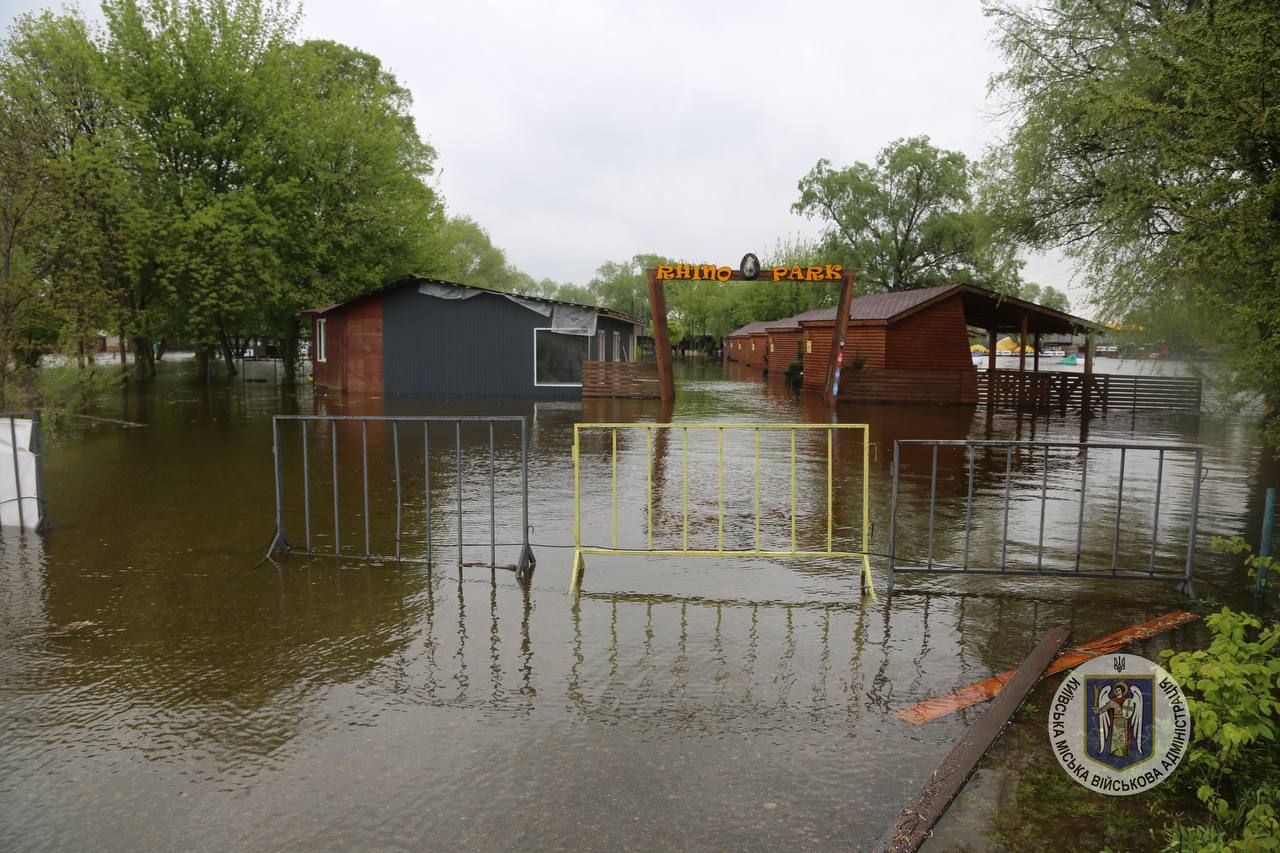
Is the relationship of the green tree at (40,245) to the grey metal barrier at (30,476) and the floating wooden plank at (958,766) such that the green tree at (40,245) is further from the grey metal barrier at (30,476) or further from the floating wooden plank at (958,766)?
the floating wooden plank at (958,766)

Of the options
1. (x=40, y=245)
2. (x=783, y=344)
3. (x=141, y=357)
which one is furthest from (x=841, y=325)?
(x=141, y=357)

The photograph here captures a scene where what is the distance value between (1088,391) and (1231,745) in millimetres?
23666

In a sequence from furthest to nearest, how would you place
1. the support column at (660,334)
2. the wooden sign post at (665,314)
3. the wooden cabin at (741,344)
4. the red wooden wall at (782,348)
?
the wooden cabin at (741,344) → the red wooden wall at (782,348) → the support column at (660,334) → the wooden sign post at (665,314)

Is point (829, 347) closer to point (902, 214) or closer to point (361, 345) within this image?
point (361, 345)

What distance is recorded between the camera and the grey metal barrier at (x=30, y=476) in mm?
7805

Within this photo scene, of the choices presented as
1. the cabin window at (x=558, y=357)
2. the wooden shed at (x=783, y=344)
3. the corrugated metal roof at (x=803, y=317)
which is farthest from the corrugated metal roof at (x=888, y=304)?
the cabin window at (x=558, y=357)

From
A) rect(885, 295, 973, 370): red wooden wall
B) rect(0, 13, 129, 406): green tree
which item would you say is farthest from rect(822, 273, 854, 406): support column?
rect(0, 13, 129, 406): green tree

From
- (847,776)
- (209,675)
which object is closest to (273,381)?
(209,675)

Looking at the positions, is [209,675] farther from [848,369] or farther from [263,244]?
[263,244]

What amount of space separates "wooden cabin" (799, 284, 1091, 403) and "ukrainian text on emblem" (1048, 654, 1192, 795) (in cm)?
2143

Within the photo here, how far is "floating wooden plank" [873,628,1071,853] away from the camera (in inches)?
124

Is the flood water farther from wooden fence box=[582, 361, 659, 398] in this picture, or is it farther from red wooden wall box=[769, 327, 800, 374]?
red wooden wall box=[769, 327, 800, 374]

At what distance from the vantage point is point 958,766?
12.0 feet

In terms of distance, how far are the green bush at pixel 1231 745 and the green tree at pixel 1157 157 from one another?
3440mm
